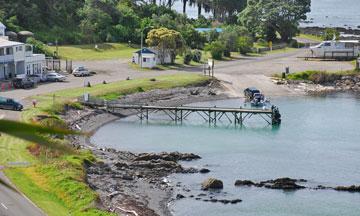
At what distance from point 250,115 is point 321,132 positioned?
9.88m

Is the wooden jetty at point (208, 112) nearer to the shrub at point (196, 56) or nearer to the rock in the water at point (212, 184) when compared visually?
the rock in the water at point (212, 184)

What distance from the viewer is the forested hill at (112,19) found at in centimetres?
10769

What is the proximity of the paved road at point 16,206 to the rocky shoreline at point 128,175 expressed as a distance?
17.7ft

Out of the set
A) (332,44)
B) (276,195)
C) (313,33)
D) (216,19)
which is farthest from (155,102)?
(313,33)

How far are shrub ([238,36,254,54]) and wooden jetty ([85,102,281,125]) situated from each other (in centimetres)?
4093

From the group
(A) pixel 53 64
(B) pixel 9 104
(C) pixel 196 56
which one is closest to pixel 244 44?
(C) pixel 196 56

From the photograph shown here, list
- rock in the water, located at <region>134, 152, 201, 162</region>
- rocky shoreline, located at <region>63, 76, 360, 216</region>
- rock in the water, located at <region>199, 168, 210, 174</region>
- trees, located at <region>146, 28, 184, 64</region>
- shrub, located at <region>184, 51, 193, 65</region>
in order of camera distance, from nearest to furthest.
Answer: rocky shoreline, located at <region>63, 76, 360, 216</region> < rock in the water, located at <region>199, 168, 210, 174</region> < rock in the water, located at <region>134, 152, 201, 162</region> < trees, located at <region>146, 28, 184, 64</region> < shrub, located at <region>184, 51, 193, 65</region>

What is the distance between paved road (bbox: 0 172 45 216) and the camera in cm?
3147

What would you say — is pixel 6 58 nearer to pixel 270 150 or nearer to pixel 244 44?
pixel 270 150

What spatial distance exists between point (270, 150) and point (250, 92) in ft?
87.0

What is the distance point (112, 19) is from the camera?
118 meters

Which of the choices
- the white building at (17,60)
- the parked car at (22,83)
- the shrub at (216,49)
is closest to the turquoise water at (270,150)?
the parked car at (22,83)

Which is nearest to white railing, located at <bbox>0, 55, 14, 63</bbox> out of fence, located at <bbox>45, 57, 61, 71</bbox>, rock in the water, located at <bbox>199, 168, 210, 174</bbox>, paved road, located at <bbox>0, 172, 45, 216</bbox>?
fence, located at <bbox>45, 57, 61, 71</bbox>

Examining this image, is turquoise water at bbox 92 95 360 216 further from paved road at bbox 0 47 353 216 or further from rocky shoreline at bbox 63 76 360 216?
paved road at bbox 0 47 353 216
